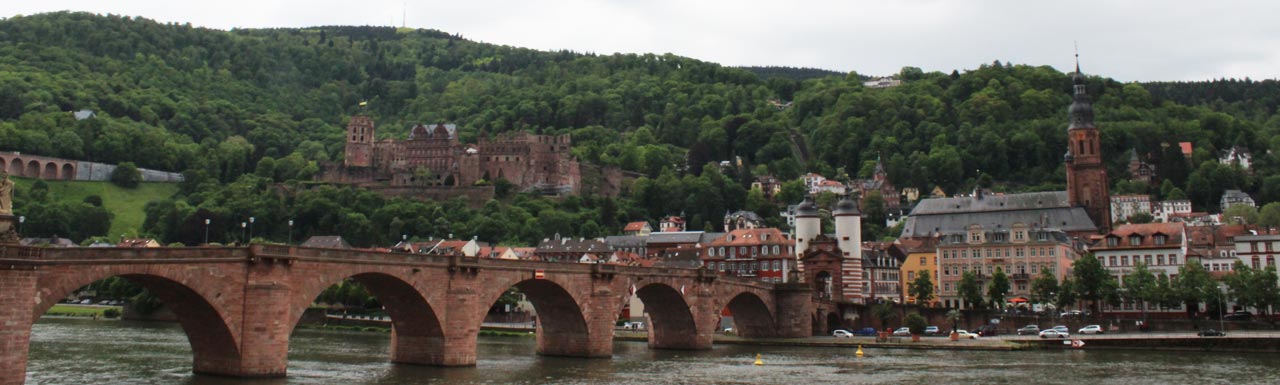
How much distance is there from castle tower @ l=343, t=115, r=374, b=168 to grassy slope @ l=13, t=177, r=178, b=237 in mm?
29103

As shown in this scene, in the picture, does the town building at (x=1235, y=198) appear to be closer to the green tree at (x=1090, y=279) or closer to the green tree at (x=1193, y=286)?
the green tree at (x=1193, y=286)

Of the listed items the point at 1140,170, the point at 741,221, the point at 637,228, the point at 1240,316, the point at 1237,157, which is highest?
the point at 1237,157

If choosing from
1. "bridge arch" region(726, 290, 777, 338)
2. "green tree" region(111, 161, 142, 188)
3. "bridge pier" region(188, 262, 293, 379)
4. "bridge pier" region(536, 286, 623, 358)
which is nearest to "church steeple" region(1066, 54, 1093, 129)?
"bridge arch" region(726, 290, 777, 338)

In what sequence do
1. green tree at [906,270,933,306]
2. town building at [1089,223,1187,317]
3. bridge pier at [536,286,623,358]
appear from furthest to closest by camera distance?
green tree at [906,270,933,306] → town building at [1089,223,1187,317] → bridge pier at [536,286,623,358]

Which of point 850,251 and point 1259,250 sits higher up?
point 850,251

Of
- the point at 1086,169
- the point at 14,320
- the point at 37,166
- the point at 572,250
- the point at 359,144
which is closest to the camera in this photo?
the point at 14,320

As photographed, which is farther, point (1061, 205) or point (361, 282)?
point (1061, 205)

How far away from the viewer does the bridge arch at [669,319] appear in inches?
2734

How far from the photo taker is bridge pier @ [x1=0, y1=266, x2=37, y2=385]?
32.3m

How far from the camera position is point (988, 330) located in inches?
3219

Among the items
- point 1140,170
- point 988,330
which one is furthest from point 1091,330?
point 1140,170

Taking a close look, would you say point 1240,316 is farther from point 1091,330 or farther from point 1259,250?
point 1091,330

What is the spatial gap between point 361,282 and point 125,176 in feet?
406

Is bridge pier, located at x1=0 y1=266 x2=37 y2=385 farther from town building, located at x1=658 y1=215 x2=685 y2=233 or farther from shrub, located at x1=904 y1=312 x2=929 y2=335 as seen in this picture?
town building, located at x1=658 y1=215 x2=685 y2=233
